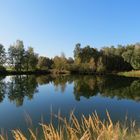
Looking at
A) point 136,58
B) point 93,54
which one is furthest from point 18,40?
point 136,58

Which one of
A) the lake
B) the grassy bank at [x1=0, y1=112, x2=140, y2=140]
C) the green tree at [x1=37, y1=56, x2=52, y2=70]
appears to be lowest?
the lake

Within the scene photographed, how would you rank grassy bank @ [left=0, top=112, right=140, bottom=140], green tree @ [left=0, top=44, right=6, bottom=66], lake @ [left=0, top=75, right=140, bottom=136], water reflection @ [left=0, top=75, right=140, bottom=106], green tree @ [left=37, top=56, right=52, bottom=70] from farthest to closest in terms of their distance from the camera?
green tree @ [left=37, top=56, right=52, bottom=70]
green tree @ [left=0, top=44, right=6, bottom=66]
water reflection @ [left=0, top=75, right=140, bottom=106]
lake @ [left=0, top=75, right=140, bottom=136]
grassy bank @ [left=0, top=112, right=140, bottom=140]

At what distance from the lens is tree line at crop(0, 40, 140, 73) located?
246 ft

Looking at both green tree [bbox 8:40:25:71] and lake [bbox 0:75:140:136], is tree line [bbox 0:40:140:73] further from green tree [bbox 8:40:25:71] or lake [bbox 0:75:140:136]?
lake [bbox 0:75:140:136]

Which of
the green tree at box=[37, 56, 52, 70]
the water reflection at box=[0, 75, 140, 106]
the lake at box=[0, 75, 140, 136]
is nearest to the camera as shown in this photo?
the lake at box=[0, 75, 140, 136]

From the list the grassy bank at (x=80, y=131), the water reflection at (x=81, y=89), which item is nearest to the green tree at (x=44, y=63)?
the water reflection at (x=81, y=89)

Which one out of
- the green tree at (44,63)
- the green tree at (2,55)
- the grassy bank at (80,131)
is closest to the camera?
the grassy bank at (80,131)

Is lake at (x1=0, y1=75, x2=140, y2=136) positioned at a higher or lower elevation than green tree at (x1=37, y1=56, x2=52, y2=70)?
lower

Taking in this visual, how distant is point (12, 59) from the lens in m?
75.3

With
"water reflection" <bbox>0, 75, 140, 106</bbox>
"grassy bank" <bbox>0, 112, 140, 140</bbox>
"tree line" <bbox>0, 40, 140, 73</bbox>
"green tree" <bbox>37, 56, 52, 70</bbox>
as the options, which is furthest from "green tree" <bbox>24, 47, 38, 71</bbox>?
"grassy bank" <bbox>0, 112, 140, 140</bbox>

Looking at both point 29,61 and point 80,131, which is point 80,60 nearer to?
point 29,61

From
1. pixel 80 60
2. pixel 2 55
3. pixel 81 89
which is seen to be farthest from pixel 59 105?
pixel 80 60

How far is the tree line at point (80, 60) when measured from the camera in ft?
246

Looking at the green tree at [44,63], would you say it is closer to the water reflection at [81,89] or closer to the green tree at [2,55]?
the green tree at [2,55]
